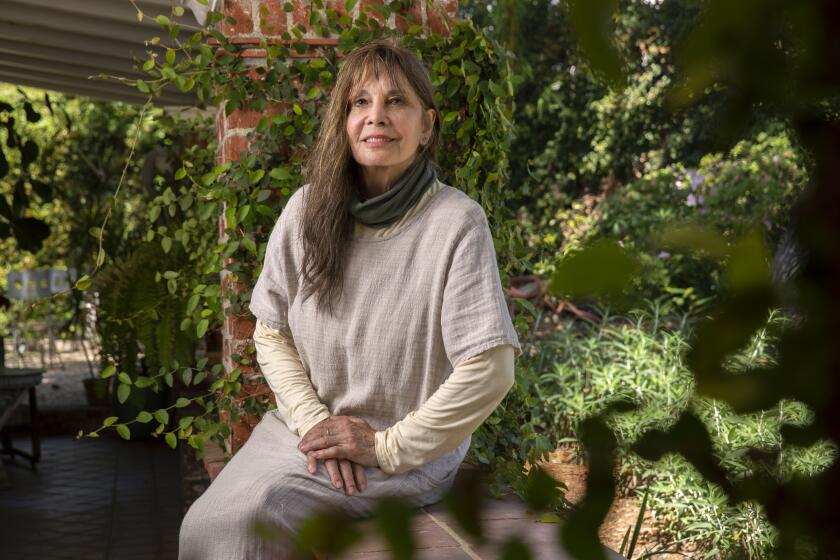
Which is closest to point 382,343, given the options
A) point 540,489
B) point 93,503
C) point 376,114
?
point 376,114

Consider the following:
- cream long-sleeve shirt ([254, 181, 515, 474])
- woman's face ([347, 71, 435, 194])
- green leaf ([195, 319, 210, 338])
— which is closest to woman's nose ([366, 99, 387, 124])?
woman's face ([347, 71, 435, 194])

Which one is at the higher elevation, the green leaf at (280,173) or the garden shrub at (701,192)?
the green leaf at (280,173)

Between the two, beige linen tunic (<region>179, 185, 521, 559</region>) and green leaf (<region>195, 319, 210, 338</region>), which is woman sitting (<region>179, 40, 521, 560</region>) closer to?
beige linen tunic (<region>179, 185, 521, 559</region>)

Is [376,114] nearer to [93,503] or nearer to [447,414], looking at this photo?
[447,414]

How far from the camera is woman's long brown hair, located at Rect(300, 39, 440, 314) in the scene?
254 centimetres

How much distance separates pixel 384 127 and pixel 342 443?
0.72 metres

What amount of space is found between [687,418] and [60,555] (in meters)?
5.09

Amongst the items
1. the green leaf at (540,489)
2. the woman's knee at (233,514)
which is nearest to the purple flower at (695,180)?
the woman's knee at (233,514)

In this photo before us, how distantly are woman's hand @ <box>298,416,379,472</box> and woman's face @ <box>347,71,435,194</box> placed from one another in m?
0.57

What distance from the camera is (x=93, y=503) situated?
6121 millimetres

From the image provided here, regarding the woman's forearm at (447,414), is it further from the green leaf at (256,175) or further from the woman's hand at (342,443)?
the green leaf at (256,175)

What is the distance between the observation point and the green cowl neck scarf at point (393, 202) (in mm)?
2531

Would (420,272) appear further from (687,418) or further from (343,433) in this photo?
(687,418)

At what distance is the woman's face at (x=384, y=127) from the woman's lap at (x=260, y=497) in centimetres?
67
